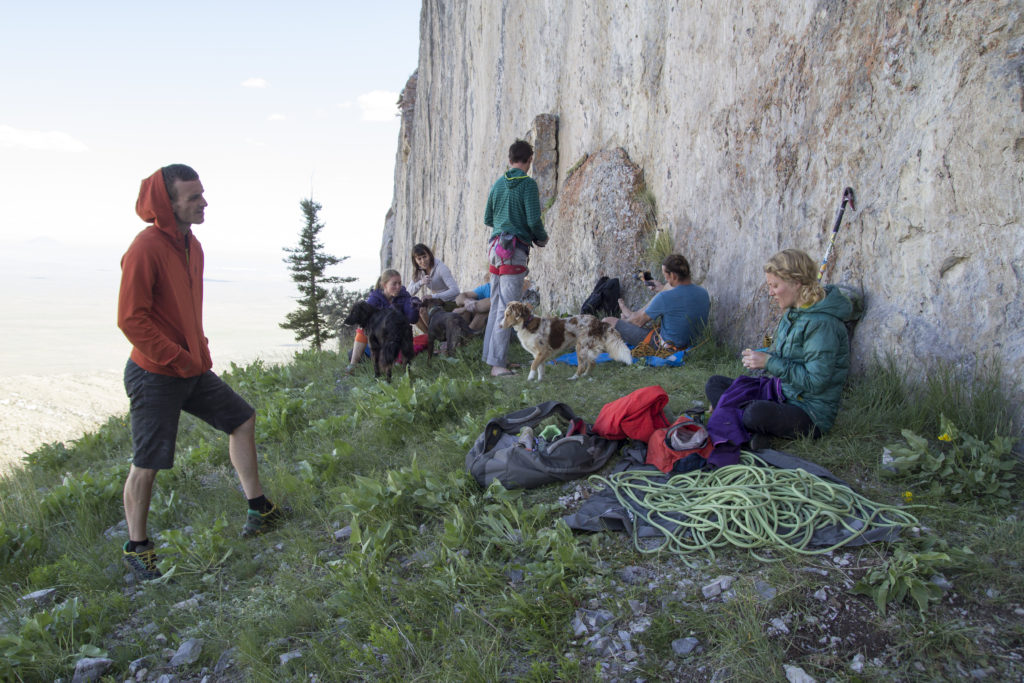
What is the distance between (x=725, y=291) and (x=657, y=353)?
102 cm

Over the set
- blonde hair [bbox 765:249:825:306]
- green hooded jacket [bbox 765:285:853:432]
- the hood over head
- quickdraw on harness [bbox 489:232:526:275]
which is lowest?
green hooded jacket [bbox 765:285:853:432]

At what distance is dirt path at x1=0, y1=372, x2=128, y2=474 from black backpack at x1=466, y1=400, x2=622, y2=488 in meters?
12.9

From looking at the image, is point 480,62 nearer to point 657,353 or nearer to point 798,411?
point 657,353

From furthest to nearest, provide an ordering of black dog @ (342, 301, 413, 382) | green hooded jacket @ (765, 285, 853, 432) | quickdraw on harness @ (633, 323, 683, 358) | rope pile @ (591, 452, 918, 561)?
black dog @ (342, 301, 413, 382) < quickdraw on harness @ (633, 323, 683, 358) < green hooded jacket @ (765, 285, 853, 432) < rope pile @ (591, 452, 918, 561)

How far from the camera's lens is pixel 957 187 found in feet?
13.3

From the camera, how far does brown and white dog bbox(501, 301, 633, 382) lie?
641cm

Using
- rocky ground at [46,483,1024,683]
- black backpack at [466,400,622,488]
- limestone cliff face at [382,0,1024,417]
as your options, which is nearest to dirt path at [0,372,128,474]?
limestone cliff face at [382,0,1024,417]

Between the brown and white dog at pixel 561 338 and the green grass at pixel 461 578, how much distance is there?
93 cm

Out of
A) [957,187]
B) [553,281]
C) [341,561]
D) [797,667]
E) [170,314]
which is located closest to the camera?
[797,667]

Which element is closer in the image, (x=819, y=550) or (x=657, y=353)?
(x=819, y=550)

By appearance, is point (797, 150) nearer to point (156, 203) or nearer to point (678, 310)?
point (678, 310)

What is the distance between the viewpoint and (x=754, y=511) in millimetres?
3041

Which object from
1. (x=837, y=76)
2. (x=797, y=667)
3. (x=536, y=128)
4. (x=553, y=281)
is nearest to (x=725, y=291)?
(x=837, y=76)

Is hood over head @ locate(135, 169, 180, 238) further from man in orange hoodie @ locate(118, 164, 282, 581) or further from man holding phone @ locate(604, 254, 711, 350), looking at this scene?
man holding phone @ locate(604, 254, 711, 350)
